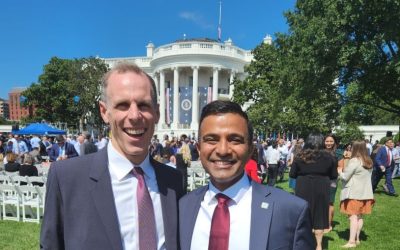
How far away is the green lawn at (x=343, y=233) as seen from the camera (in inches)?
295

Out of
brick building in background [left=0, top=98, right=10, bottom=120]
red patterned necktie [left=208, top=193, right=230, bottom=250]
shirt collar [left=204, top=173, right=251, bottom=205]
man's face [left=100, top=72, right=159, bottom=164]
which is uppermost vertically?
man's face [left=100, top=72, right=159, bottom=164]

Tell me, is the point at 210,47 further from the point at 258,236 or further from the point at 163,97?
the point at 258,236

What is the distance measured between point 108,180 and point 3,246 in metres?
6.78

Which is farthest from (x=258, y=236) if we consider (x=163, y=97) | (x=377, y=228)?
(x=163, y=97)

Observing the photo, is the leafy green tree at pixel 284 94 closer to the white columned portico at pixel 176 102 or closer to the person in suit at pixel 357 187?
the person in suit at pixel 357 187

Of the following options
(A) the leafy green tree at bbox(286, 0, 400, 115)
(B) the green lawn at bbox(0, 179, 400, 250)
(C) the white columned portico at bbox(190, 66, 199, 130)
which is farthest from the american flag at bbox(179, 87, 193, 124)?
(B) the green lawn at bbox(0, 179, 400, 250)

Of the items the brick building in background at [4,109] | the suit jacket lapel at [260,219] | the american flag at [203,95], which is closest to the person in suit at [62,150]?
the suit jacket lapel at [260,219]

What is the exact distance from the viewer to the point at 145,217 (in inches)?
80.4

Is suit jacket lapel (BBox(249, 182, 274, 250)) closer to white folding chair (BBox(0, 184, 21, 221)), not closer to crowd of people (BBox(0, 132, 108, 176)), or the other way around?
crowd of people (BBox(0, 132, 108, 176))

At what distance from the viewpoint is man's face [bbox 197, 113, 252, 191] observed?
2180 millimetres

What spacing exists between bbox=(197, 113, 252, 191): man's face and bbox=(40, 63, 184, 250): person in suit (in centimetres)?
→ 35

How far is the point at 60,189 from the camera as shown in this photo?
2.03m

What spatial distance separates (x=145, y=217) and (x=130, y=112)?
24.4 inches

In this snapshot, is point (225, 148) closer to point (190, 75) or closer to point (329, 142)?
point (329, 142)
